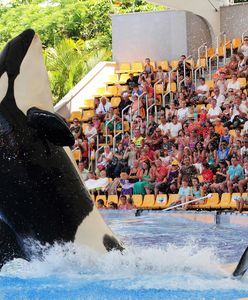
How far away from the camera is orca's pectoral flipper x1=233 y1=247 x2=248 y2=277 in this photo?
6589mm

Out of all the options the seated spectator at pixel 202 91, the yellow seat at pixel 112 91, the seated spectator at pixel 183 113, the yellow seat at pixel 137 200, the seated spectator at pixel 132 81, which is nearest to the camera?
the yellow seat at pixel 137 200

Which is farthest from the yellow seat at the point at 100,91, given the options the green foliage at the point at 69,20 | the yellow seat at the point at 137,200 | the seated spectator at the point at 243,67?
the green foliage at the point at 69,20

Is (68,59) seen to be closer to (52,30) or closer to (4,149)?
(52,30)

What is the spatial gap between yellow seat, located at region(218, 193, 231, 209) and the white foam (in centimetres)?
856

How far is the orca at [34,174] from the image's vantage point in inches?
297

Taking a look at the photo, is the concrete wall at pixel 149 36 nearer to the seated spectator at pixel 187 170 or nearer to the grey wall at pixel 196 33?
the grey wall at pixel 196 33

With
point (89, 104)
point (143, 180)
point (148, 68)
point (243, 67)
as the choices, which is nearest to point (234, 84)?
point (243, 67)

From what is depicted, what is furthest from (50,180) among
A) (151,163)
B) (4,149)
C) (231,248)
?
(151,163)

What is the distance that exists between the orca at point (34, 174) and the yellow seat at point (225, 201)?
345 inches

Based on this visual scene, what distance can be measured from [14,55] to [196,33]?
19.0 meters

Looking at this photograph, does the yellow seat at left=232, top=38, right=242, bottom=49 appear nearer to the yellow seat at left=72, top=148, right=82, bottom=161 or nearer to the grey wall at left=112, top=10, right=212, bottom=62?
the grey wall at left=112, top=10, right=212, bottom=62

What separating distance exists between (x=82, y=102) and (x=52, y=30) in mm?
16973

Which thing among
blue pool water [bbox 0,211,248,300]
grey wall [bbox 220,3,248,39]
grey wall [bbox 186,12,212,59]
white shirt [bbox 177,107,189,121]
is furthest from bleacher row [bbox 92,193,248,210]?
grey wall [bbox 220,3,248,39]

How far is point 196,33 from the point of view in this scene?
26547 mm
